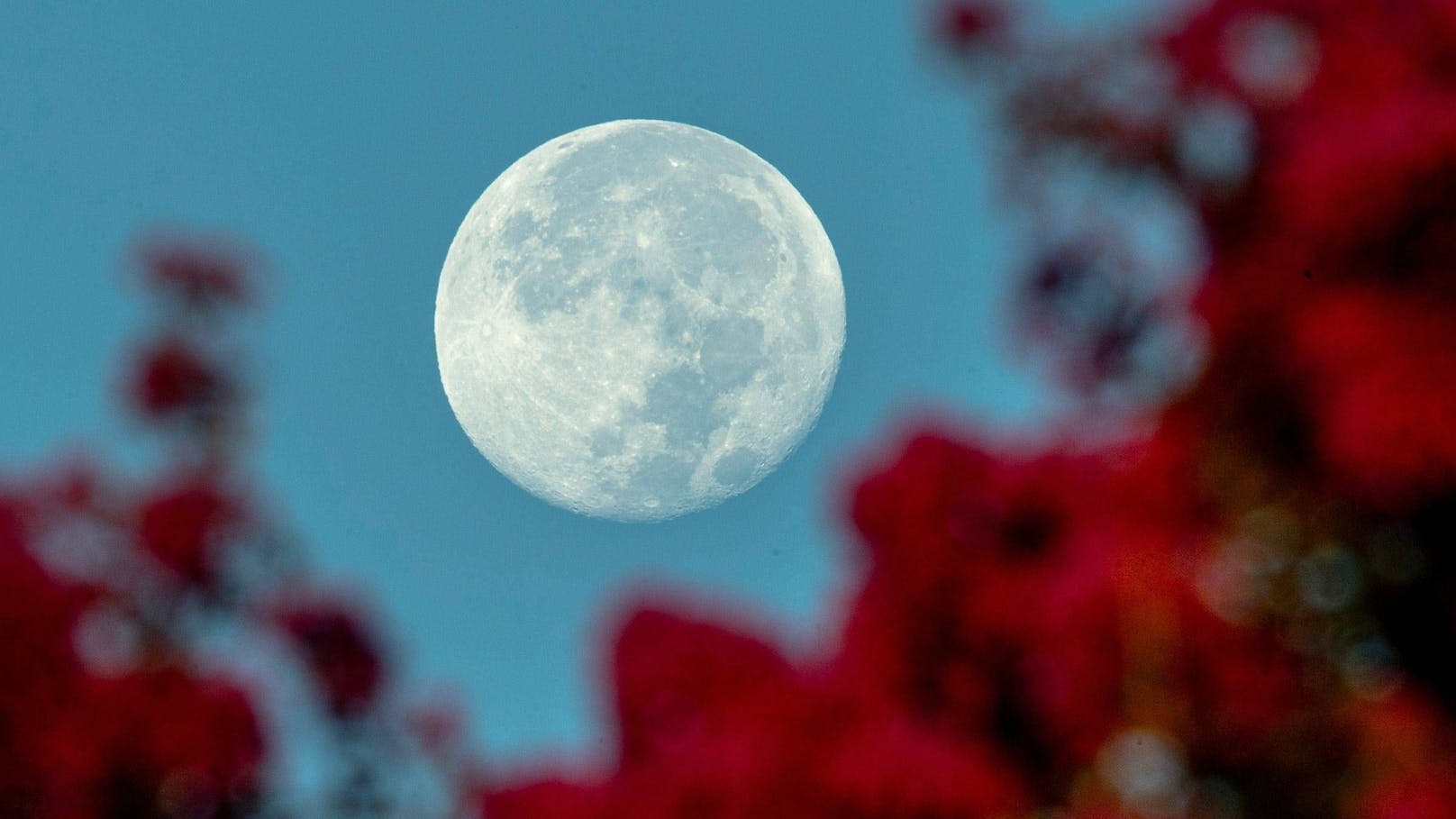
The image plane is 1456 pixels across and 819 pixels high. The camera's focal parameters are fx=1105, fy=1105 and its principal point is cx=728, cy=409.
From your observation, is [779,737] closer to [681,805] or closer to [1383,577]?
[681,805]

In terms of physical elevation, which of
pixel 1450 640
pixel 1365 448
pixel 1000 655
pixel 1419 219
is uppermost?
pixel 1419 219

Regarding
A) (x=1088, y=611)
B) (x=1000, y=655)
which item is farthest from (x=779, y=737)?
(x=1088, y=611)

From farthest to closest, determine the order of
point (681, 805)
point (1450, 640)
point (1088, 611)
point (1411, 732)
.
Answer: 1. point (681, 805)
2. point (1088, 611)
3. point (1450, 640)
4. point (1411, 732)

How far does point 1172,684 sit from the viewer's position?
440 cm

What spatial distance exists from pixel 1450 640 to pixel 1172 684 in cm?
110

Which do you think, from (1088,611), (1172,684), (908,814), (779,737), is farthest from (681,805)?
(1172,684)

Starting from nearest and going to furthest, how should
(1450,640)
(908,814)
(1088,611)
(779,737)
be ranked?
(1450,640)
(1088,611)
(908,814)
(779,737)

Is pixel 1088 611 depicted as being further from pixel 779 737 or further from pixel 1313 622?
pixel 779 737

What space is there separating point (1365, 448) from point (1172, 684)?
121 cm

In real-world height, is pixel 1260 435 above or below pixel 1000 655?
above

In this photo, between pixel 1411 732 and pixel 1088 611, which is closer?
pixel 1411 732

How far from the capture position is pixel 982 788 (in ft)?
28.2

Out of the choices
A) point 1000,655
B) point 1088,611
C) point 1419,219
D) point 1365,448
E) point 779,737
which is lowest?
point 779,737

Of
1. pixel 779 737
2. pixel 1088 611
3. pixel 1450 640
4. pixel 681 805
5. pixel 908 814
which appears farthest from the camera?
A: pixel 681 805
